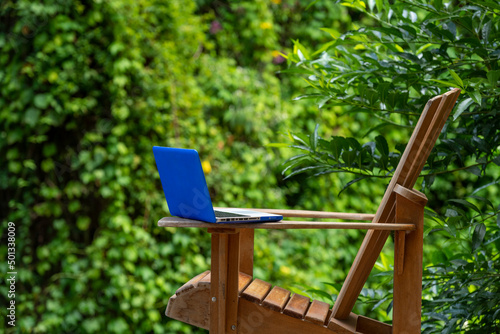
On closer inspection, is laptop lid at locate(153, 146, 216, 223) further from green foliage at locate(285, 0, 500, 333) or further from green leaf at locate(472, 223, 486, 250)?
green leaf at locate(472, 223, 486, 250)

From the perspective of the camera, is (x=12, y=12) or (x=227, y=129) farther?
(x=227, y=129)

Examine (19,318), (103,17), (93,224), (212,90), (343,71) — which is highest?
(103,17)

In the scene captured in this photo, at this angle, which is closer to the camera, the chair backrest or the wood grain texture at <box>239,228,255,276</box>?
the chair backrest

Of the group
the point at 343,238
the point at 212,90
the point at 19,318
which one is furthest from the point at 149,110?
the point at 343,238

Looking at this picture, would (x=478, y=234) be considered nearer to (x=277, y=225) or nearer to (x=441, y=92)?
(x=441, y=92)

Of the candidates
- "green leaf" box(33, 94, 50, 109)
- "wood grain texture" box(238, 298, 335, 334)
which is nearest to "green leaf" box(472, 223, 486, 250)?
"wood grain texture" box(238, 298, 335, 334)

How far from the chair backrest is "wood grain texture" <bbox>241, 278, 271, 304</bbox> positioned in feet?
0.69

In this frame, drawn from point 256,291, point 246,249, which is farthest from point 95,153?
point 256,291

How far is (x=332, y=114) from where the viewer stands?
3.75 metres

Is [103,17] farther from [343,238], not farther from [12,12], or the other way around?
[343,238]

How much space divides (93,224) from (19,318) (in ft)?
2.12

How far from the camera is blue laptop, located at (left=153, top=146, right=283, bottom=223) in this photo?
1.26 m

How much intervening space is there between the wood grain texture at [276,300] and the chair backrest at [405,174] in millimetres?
150

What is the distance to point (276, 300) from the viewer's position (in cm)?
150
